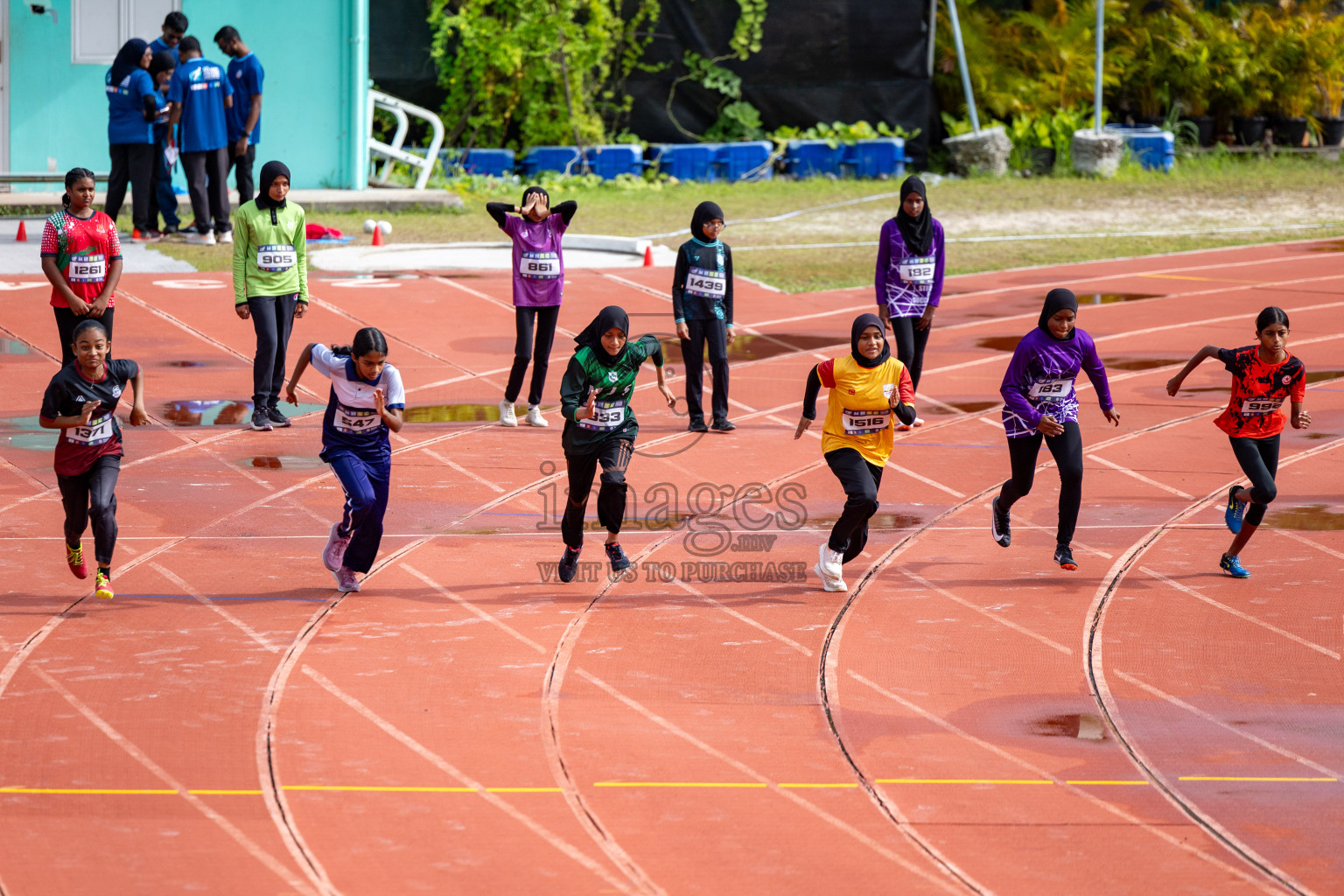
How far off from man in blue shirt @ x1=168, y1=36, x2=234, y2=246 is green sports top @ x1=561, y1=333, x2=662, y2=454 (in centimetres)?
1040

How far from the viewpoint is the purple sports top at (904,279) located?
1196cm

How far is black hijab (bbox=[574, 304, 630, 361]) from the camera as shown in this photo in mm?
8330

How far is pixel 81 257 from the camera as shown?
10.7 meters

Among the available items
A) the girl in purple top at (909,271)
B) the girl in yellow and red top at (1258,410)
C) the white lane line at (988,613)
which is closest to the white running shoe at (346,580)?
the white lane line at (988,613)

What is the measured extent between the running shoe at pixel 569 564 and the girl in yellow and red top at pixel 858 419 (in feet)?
4.44

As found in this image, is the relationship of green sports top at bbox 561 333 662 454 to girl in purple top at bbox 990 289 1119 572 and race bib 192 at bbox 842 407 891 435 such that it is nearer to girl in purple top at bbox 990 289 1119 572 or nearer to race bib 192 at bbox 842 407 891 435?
race bib 192 at bbox 842 407 891 435

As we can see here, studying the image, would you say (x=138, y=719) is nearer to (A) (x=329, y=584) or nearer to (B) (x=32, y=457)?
(A) (x=329, y=584)

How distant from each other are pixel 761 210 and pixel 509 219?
38.2 feet

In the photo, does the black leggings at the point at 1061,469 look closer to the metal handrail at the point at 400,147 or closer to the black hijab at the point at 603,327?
the black hijab at the point at 603,327

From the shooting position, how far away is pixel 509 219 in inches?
471

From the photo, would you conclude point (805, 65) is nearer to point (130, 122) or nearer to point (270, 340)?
point (130, 122)

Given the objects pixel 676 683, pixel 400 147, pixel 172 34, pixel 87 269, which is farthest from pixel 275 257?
pixel 400 147

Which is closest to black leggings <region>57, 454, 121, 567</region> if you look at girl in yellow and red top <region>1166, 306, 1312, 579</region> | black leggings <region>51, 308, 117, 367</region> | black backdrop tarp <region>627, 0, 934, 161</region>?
black leggings <region>51, 308, 117, 367</region>

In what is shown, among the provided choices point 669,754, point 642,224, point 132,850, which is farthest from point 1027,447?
point 642,224
